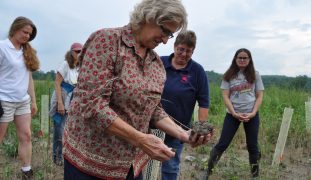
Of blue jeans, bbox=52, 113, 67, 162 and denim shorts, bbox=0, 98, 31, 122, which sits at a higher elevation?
denim shorts, bbox=0, 98, 31, 122

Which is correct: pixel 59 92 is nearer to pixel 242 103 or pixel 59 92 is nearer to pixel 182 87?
pixel 182 87

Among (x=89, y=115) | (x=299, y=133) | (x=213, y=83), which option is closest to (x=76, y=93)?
(x=89, y=115)

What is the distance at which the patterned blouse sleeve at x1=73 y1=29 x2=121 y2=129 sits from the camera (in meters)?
1.63

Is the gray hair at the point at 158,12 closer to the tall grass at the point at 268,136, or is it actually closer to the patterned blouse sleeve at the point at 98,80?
the patterned blouse sleeve at the point at 98,80

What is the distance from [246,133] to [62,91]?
230cm

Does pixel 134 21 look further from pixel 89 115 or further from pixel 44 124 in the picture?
pixel 44 124

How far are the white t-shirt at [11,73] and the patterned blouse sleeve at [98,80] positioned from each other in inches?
86.4

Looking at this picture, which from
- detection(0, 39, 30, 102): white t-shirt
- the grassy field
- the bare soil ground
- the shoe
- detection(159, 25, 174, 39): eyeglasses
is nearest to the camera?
detection(159, 25, 174, 39): eyeglasses

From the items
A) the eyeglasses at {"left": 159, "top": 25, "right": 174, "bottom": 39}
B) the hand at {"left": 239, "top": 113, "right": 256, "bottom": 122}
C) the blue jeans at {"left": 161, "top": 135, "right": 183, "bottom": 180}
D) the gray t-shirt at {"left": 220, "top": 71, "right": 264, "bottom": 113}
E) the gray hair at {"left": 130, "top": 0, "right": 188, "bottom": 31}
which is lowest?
the blue jeans at {"left": 161, "top": 135, "right": 183, "bottom": 180}

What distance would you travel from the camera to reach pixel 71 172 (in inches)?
72.9

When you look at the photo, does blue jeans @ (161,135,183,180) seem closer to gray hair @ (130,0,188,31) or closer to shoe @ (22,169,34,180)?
shoe @ (22,169,34,180)

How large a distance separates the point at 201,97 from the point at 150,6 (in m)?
1.94

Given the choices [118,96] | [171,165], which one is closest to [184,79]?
[171,165]

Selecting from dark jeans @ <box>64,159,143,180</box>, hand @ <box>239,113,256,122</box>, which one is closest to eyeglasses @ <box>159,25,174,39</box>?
dark jeans @ <box>64,159,143,180</box>
